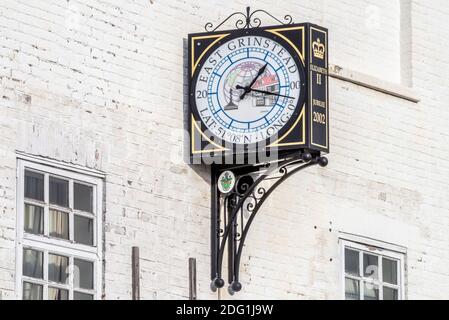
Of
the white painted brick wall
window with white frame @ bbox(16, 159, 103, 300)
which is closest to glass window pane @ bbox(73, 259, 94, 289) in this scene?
window with white frame @ bbox(16, 159, 103, 300)

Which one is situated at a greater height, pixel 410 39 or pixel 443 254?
pixel 410 39

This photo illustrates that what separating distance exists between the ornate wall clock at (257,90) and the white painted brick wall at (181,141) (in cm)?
27

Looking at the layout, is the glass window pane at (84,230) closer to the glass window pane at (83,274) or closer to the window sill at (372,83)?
the glass window pane at (83,274)

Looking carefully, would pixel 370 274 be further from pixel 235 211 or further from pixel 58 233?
pixel 58 233

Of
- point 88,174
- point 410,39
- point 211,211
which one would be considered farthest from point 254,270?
point 410,39

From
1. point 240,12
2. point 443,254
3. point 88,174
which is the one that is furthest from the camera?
point 443,254

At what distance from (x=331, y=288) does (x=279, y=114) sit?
1.86 metres

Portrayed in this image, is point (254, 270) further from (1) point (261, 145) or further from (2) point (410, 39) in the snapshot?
(2) point (410, 39)

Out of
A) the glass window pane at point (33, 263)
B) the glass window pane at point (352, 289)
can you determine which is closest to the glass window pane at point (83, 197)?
the glass window pane at point (33, 263)

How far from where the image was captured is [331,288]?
17.6 metres

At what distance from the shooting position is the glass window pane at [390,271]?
1806cm

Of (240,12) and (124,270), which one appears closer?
(124,270)

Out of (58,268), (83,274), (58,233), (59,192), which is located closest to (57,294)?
(58,268)

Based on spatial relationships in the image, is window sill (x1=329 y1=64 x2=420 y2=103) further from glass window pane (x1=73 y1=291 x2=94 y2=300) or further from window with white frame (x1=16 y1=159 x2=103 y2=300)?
glass window pane (x1=73 y1=291 x2=94 y2=300)
